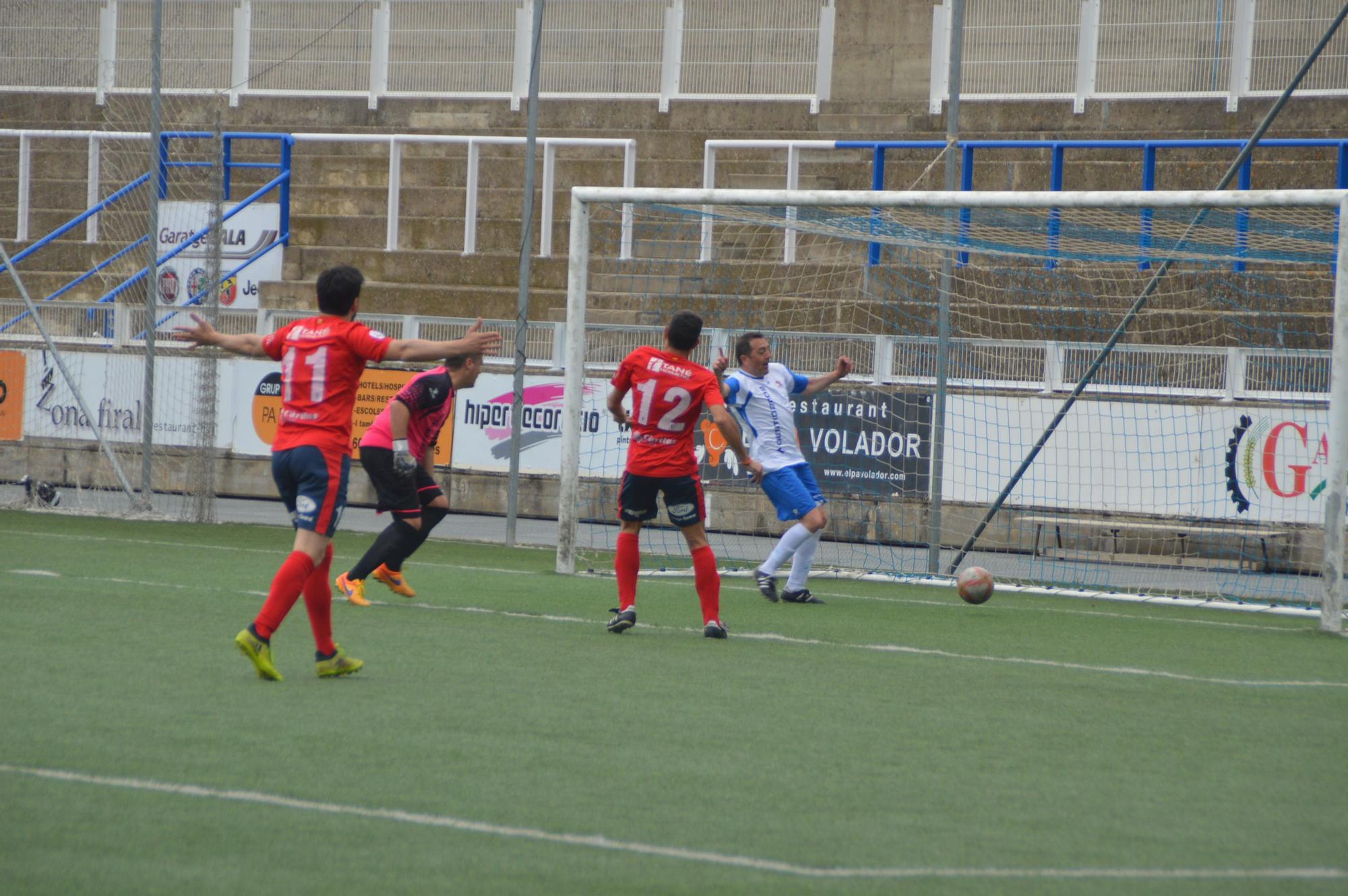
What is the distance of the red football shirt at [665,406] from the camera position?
9.32 m

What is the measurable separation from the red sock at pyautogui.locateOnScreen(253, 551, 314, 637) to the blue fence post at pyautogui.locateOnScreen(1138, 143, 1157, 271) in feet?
25.3

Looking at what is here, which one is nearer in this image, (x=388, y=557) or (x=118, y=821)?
(x=118, y=821)

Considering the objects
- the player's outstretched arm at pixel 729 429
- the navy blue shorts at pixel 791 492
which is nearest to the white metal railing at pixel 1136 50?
the navy blue shorts at pixel 791 492

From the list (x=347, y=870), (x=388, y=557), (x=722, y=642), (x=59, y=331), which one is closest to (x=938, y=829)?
(x=347, y=870)

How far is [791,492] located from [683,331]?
9.57ft

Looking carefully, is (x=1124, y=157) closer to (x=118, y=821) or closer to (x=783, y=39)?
(x=783, y=39)

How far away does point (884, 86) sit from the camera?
24344 mm

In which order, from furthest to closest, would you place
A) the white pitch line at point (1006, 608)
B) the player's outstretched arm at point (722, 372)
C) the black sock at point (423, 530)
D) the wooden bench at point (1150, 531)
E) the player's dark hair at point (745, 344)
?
the wooden bench at point (1150, 531) → the player's dark hair at point (745, 344) → the white pitch line at point (1006, 608) → the player's outstretched arm at point (722, 372) → the black sock at point (423, 530)

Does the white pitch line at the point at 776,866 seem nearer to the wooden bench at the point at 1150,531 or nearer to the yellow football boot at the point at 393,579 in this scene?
the yellow football boot at the point at 393,579

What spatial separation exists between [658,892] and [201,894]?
3.77 ft

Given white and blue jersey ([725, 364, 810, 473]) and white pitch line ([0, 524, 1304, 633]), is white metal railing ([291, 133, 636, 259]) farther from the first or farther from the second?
white and blue jersey ([725, 364, 810, 473])

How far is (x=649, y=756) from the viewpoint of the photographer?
5949 mm

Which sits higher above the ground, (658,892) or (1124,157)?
(1124,157)

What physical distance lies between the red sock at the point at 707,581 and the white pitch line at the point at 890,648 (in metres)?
0.29
